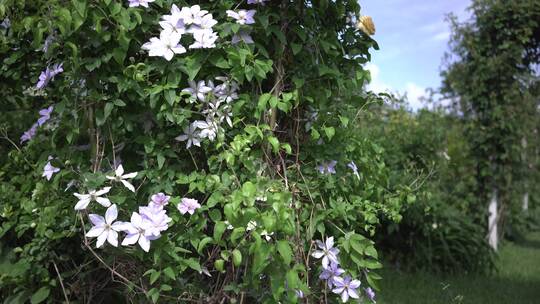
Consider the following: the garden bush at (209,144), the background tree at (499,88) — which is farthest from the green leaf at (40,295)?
the background tree at (499,88)

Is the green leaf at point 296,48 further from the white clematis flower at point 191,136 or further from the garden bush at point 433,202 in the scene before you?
the garden bush at point 433,202

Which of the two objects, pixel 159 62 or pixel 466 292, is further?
pixel 466 292


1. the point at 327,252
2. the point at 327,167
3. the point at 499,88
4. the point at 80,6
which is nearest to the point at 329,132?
the point at 327,167

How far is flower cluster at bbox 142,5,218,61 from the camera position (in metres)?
1.66

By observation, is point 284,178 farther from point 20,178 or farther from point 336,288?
point 20,178

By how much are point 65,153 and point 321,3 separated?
1.01m

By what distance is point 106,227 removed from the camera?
64.0 inches

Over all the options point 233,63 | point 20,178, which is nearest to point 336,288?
point 233,63

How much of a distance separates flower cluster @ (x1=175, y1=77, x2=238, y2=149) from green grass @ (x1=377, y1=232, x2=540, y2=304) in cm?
211

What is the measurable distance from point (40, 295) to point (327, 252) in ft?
3.94

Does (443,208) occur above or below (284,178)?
below

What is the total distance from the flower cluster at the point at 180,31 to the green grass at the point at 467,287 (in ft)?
7.58

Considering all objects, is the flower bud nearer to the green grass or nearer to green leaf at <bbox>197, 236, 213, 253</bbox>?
green leaf at <bbox>197, 236, 213, 253</bbox>

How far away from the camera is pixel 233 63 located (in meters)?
1.70
